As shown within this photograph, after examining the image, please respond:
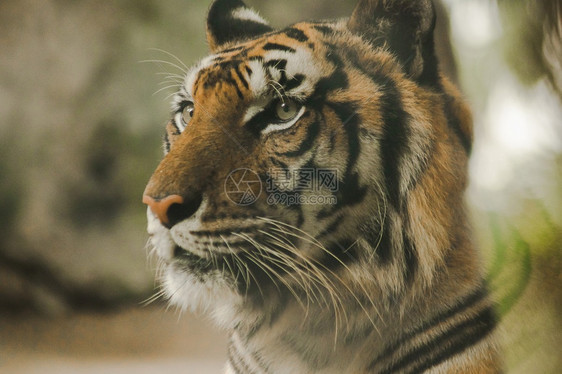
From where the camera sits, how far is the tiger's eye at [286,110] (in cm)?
87

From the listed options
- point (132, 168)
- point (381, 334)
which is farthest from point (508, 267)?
point (132, 168)

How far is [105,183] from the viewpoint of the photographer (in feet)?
4.68

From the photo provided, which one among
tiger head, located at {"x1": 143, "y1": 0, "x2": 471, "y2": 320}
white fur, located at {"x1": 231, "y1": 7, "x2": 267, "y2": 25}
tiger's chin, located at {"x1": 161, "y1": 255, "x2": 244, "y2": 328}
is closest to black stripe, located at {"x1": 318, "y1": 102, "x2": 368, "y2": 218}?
tiger head, located at {"x1": 143, "y1": 0, "x2": 471, "y2": 320}

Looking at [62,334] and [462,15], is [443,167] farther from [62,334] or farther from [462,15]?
[62,334]

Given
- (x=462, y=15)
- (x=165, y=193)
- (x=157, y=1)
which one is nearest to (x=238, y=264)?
(x=165, y=193)

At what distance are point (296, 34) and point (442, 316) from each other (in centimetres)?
57

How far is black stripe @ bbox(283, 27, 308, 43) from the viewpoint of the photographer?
93cm

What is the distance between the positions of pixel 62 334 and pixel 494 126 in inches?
48.9

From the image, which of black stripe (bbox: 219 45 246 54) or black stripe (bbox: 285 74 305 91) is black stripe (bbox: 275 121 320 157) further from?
black stripe (bbox: 219 45 246 54)

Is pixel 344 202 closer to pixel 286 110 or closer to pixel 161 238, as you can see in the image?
pixel 286 110

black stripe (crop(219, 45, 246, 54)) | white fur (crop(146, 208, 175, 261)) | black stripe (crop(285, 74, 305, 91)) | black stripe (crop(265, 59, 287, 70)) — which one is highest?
black stripe (crop(219, 45, 246, 54))

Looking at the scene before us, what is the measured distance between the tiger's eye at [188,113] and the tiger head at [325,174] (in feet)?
0.22

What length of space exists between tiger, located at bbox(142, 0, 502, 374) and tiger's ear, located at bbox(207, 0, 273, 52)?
0.52 feet

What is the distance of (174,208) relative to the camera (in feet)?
2.72
